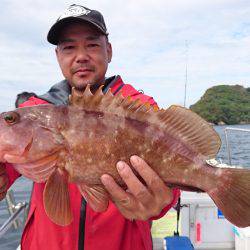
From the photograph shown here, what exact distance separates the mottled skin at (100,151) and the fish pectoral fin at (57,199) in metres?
0.06

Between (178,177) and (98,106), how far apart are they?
0.81m

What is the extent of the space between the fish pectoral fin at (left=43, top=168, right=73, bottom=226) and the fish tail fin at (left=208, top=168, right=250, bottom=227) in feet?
3.56

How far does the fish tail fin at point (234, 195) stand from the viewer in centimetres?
241

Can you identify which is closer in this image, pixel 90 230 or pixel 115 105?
pixel 115 105

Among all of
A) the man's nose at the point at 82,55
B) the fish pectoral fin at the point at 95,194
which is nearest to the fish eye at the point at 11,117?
the fish pectoral fin at the point at 95,194

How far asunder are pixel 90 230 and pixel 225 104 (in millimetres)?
67318

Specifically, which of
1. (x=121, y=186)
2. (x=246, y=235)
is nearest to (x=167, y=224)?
(x=246, y=235)

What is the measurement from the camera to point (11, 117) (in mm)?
2725

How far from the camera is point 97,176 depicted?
2537 millimetres

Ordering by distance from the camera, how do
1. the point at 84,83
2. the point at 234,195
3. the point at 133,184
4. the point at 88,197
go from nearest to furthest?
the point at 234,195 → the point at 133,184 → the point at 88,197 → the point at 84,83

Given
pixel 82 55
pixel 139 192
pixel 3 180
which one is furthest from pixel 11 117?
pixel 139 192

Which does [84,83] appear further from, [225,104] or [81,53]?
[225,104]

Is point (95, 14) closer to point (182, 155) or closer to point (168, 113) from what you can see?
point (168, 113)

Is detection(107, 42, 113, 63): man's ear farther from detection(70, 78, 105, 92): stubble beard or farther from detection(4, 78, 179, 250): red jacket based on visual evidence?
detection(4, 78, 179, 250): red jacket
